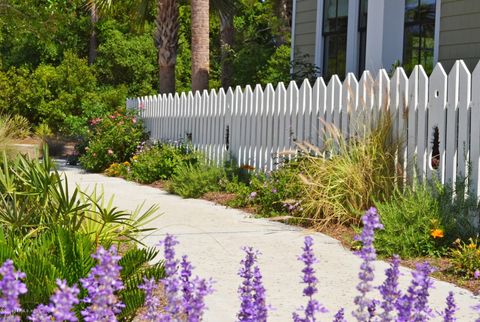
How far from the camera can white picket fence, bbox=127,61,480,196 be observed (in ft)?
22.3

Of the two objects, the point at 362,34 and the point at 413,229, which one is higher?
the point at 362,34

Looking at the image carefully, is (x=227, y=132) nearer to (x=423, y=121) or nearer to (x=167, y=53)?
(x=423, y=121)

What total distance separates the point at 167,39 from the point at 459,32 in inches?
360

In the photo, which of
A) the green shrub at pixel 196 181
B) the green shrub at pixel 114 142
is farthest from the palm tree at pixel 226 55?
the green shrub at pixel 196 181

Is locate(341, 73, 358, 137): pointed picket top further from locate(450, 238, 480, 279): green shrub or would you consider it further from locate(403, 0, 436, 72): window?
locate(403, 0, 436, 72): window

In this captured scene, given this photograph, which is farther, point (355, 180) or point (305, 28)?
point (305, 28)

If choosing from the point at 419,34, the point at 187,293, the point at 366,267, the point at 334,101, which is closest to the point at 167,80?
the point at 419,34

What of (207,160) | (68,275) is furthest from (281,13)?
(68,275)

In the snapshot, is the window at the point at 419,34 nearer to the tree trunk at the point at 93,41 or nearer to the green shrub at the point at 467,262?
the green shrub at the point at 467,262

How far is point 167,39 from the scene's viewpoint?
1875cm

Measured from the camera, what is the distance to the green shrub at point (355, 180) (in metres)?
7.62

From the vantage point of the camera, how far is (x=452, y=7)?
37.8 feet

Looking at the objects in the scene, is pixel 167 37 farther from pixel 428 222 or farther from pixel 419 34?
pixel 428 222

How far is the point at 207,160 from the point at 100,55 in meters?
19.4
